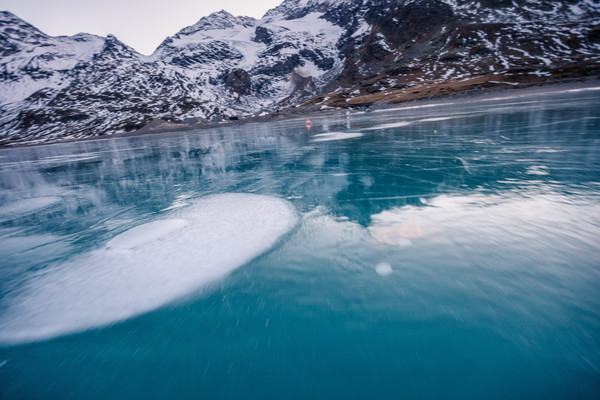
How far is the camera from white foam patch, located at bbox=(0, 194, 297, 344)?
281 centimetres

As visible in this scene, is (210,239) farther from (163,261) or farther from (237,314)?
(237,314)

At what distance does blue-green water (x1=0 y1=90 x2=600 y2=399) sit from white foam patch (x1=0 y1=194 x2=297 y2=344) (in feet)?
0.09

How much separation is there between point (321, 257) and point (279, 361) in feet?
4.91

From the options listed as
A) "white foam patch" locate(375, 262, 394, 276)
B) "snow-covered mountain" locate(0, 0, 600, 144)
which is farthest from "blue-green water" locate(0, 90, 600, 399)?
"snow-covered mountain" locate(0, 0, 600, 144)

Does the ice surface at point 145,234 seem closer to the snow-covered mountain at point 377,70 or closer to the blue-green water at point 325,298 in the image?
the blue-green water at point 325,298

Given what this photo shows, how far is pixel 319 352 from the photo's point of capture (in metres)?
2.12

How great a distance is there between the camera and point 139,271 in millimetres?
3514

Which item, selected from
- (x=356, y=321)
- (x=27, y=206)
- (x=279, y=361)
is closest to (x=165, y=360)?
(x=279, y=361)

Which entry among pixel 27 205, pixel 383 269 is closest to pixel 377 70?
pixel 27 205

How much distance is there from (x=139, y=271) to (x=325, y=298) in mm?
2541

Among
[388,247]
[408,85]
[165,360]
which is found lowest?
[165,360]

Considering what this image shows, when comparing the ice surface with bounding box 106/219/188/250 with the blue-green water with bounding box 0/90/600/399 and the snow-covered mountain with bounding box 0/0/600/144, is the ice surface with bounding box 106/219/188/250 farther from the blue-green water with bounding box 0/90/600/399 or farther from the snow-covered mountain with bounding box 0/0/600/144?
the snow-covered mountain with bounding box 0/0/600/144

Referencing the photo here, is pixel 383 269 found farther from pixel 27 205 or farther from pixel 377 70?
pixel 377 70

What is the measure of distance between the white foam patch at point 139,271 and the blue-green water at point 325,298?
1.1 inches
